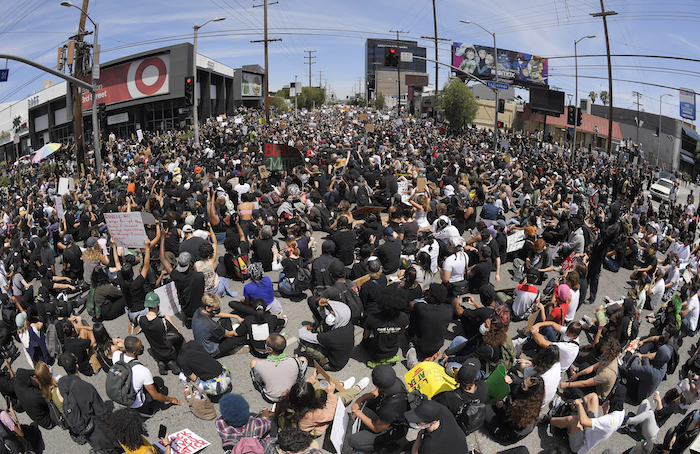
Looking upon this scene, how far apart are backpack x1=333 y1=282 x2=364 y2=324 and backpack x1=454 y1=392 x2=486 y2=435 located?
2.26 metres

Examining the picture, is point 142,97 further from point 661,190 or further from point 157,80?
point 661,190

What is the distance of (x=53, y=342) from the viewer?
706 centimetres

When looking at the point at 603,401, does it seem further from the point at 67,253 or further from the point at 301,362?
the point at 67,253

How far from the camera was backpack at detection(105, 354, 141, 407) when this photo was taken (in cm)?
535

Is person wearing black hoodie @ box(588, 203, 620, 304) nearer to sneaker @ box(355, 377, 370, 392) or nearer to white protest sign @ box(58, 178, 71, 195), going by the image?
sneaker @ box(355, 377, 370, 392)

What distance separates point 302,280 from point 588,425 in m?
5.27

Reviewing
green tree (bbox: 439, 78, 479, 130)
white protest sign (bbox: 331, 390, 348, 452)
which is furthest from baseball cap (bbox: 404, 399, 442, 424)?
green tree (bbox: 439, 78, 479, 130)

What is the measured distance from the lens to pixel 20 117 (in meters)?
55.5

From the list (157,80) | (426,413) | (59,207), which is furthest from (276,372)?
(157,80)

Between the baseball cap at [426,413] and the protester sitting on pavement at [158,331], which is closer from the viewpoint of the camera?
the baseball cap at [426,413]

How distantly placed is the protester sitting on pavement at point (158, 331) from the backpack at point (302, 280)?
268 cm

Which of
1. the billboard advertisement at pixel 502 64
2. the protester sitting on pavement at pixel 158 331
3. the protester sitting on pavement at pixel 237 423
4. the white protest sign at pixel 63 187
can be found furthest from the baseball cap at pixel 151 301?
the billboard advertisement at pixel 502 64

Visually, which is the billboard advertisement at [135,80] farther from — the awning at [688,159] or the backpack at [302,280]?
the awning at [688,159]

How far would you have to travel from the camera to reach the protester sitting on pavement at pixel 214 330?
647 cm
